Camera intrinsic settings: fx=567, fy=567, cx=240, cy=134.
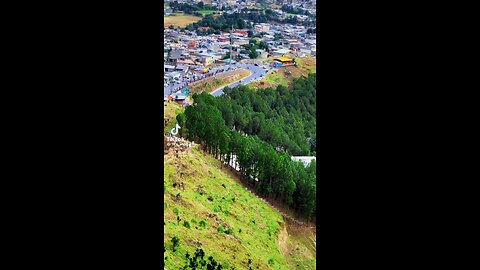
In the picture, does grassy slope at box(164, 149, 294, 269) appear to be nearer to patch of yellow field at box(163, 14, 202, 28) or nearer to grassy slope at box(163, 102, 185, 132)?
grassy slope at box(163, 102, 185, 132)

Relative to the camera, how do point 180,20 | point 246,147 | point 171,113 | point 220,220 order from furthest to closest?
point 220,220 < point 246,147 < point 171,113 < point 180,20

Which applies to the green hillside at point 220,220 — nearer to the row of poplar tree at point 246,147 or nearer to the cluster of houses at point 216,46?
the row of poplar tree at point 246,147

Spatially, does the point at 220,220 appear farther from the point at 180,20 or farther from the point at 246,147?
the point at 180,20

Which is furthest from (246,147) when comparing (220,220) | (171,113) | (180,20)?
(180,20)

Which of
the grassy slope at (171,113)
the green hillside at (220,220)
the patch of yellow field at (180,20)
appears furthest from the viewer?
the green hillside at (220,220)

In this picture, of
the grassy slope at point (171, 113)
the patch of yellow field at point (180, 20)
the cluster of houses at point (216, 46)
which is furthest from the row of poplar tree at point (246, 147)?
the patch of yellow field at point (180, 20)
